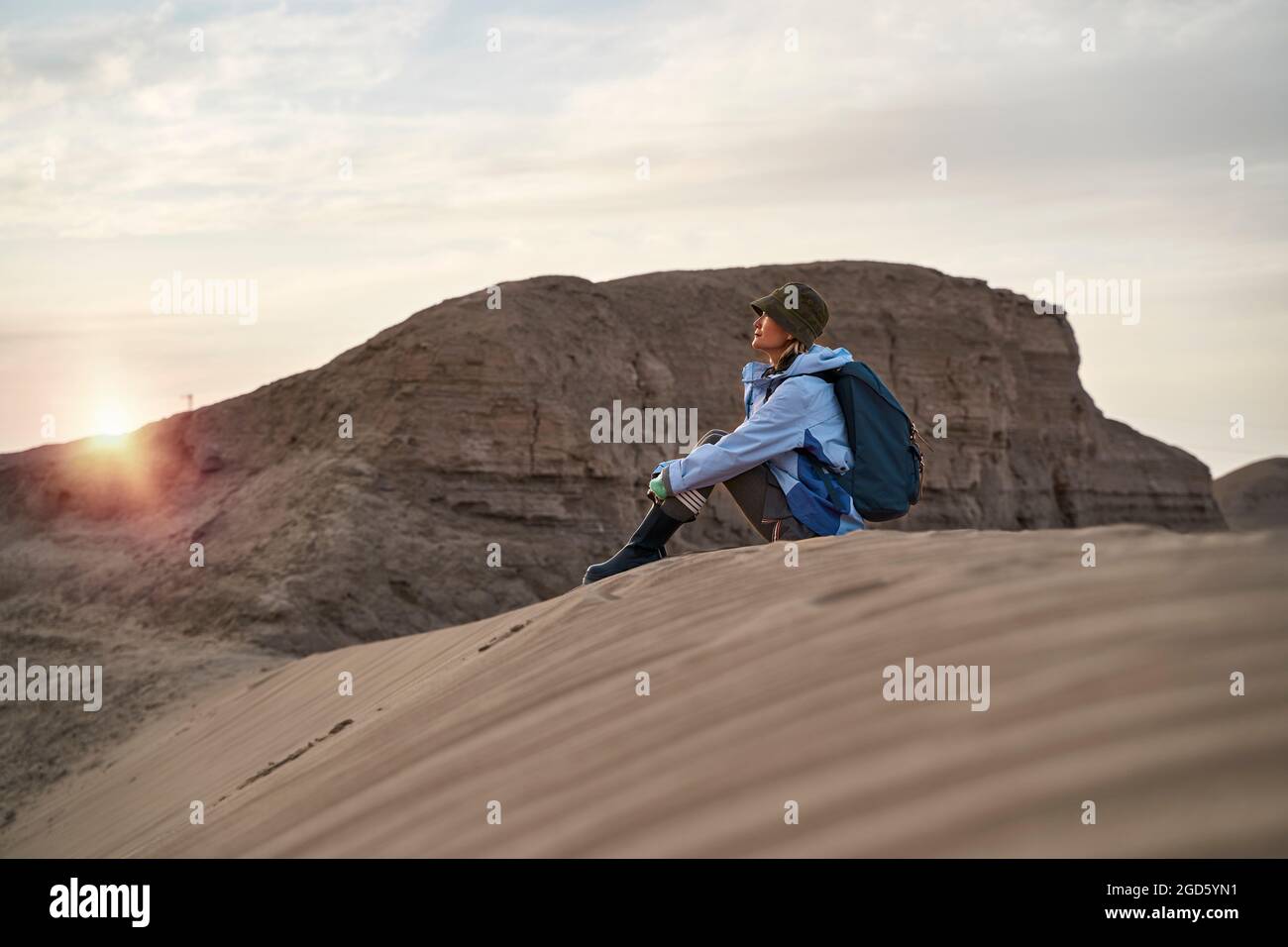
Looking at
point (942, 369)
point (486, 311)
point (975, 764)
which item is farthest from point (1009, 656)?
point (942, 369)

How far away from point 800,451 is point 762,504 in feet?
0.89

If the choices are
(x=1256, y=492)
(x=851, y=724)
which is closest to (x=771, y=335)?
(x=851, y=724)

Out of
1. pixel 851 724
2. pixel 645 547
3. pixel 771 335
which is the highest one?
pixel 771 335

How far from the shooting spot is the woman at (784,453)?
4961 mm

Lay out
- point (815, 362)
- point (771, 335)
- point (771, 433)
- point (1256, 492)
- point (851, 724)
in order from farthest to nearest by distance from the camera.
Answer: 1. point (1256, 492)
2. point (771, 335)
3. point (815, 362)
4. point (771, 433)
5. point (851, 724)

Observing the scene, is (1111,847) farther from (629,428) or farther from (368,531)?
(629,428)

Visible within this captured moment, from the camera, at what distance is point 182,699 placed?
9.66 meters

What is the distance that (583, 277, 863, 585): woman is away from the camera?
16.3 ft

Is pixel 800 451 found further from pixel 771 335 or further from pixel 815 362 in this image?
pixel 771 335

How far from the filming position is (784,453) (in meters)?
5.02

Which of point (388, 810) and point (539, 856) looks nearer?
point (539, 856)
